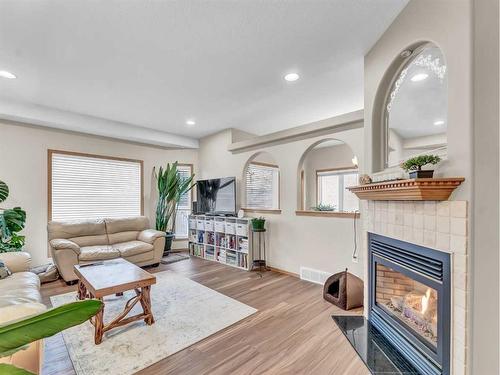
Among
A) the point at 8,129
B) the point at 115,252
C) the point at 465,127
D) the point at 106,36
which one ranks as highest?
the point at 106,36

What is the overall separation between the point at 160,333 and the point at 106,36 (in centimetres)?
268

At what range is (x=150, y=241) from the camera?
4285mm

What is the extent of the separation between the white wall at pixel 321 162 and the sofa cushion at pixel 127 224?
13.0 feet

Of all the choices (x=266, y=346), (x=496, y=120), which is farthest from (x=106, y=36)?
(x=266, y=346)

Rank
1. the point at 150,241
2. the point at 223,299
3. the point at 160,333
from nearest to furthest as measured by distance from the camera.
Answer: the point at 160,333, the point at 223,299, the point at 150,241

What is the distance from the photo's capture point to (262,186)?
6191 millimetres

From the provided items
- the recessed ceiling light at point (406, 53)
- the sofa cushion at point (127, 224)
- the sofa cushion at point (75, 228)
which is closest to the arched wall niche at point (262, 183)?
the sofa cushion at point (127, 224)

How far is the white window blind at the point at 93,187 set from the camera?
4.23 m

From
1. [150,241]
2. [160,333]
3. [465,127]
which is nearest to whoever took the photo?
[465,127]

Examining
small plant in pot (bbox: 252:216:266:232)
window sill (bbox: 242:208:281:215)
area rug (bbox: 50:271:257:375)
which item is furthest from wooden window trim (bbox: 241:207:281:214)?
area rug (bbox: 50:271:257:375)

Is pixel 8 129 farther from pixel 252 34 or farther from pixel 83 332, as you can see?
pixel 252 34

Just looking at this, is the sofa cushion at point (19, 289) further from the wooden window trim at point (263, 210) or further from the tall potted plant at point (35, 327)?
the wooden window trim at point (263, 210)

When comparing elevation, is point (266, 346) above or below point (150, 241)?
below

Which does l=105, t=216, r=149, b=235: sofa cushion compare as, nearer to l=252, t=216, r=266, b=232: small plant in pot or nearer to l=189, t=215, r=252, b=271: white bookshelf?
l=189, t=215, r=252, b=271: white bookshelf
